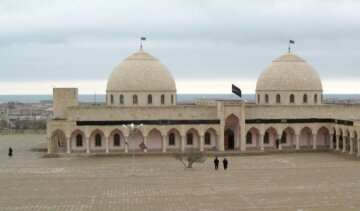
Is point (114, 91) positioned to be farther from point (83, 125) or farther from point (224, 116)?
point (224, 116)

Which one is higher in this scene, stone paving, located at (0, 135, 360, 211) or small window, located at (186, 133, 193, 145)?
small window, located at (186, 133, 193, 145)

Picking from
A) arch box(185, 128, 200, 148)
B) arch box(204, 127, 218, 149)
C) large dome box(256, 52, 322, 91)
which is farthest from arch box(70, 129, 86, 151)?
large dome box(256, 52, 322, 91)

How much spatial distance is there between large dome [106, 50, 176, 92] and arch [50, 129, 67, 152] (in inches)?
224

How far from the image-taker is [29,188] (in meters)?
26.8

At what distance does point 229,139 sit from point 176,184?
744 inches

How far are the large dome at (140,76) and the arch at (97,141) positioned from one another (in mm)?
4327

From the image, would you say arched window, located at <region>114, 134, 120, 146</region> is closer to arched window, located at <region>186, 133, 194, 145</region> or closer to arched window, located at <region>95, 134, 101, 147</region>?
arched window, located at <region>95, 134, 101, 147</region>

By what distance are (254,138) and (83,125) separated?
13.7 m

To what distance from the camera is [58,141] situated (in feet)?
159

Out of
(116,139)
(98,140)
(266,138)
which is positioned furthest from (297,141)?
(98,140)

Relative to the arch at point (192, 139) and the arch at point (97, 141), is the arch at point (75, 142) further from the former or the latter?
the arch at point (192, 139)

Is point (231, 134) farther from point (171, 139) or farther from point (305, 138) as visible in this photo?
point (305, 138)

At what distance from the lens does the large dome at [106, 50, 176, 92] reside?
46.2m

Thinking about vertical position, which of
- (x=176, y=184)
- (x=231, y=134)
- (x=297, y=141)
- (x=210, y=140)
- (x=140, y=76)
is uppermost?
(x=140, y=76)
